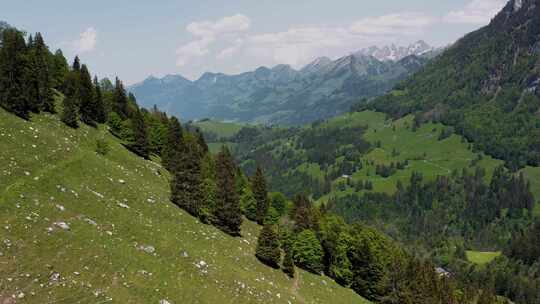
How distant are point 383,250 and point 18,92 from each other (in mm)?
82025

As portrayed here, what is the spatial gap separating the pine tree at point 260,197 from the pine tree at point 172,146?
19.5 meters

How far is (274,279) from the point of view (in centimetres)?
6353

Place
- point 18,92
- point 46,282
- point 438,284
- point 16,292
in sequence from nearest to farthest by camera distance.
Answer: point 16,292 < point 46,282 < point 18,92 < point 438,284

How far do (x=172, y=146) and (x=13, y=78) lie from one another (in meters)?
33.3

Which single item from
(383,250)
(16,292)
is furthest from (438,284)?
(16,292)

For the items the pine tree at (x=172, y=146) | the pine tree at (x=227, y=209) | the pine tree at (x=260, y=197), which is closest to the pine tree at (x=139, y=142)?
the pine tree at (x=172, y=146)

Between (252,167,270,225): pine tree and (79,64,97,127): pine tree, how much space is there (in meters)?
37.6

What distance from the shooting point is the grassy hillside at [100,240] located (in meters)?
38.7

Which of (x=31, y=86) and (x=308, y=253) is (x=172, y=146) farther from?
(x=308, y=253)

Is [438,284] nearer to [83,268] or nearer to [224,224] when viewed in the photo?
[224,224]

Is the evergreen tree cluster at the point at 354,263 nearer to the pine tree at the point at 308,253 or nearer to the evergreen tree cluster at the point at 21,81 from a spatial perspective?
the pine tree at the point at 308,253

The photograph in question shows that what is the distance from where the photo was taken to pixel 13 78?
66.5m

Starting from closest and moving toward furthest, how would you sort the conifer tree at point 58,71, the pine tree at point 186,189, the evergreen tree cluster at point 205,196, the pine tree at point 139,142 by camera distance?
the pine tree at point 186,189, the evergreen tree cluster at point 205,196, the pine tree at point 139,142, the conifer tree at point 58,71

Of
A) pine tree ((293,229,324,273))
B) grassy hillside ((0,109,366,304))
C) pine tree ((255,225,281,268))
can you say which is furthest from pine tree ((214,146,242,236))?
pine tree ((293,229,324,273))
